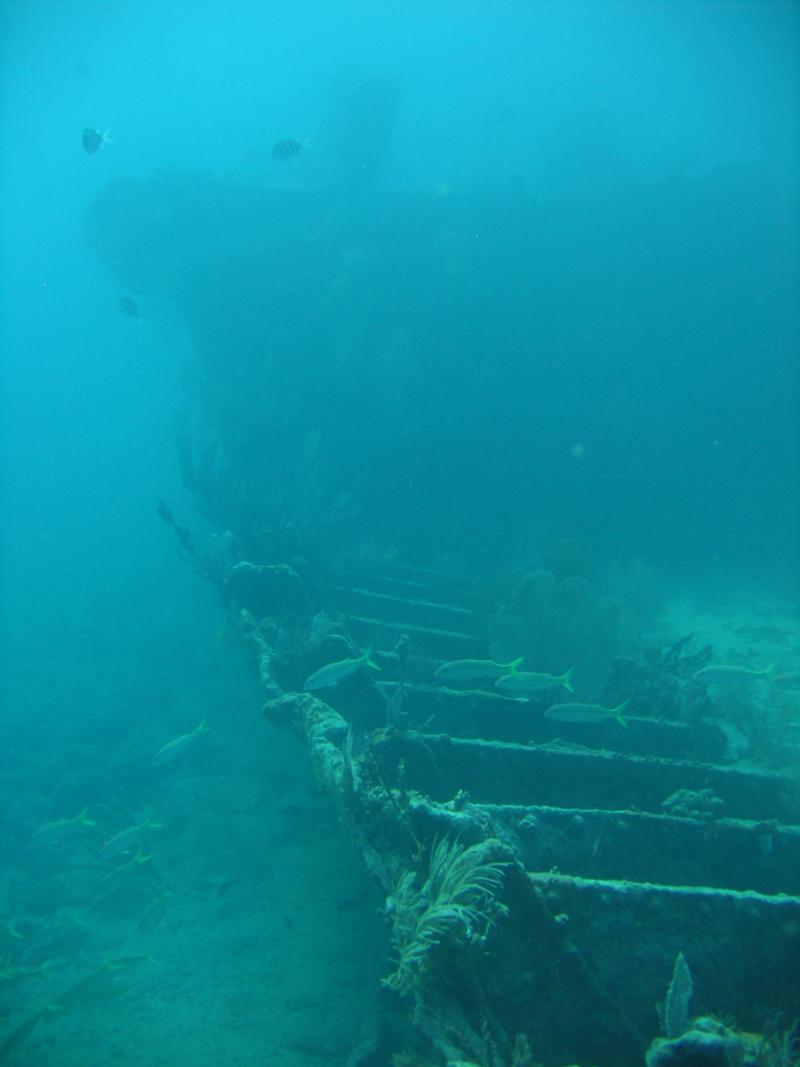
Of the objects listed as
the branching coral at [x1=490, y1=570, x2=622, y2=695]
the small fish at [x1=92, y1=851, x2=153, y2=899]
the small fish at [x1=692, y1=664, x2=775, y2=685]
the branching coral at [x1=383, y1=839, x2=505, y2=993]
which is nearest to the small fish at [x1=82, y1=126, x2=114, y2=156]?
the branching coral at [x1=490, y1=570, x2=622, y2=695]

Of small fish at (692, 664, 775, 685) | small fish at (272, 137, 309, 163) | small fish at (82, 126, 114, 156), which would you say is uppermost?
small fish at (272, 137, 309, 163)

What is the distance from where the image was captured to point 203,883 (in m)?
7.24

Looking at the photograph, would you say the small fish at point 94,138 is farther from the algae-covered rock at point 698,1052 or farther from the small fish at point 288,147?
the algae-covered rock at point 698,1052

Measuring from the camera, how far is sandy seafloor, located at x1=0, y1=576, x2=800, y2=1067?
509 cm

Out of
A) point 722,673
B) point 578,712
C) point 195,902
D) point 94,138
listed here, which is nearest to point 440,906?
point 578,712

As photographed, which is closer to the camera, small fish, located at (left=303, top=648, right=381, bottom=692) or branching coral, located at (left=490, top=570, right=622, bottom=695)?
small fish, located at (left=303, top=648, right=381, bottom=692)

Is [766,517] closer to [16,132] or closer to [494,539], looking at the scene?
[494,539]

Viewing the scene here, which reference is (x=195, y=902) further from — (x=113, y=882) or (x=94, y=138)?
(x=94, y=138)

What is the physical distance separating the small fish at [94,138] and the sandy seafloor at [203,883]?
10472mm

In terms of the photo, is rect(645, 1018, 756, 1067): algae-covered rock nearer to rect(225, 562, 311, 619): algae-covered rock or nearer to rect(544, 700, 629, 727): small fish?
rect(544, 700, 629, 727): small fish

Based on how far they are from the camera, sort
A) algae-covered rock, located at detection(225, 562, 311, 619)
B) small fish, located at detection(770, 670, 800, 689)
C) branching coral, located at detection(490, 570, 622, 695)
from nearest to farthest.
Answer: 1. small fish, located at detection(770, 670, 800, 689)
2. branching coral, located at detection(490, 570, 622, 695)
3. algae-covered rock, located at detection(225, 562, 311, 619)

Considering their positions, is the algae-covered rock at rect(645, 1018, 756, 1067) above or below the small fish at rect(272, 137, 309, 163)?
below

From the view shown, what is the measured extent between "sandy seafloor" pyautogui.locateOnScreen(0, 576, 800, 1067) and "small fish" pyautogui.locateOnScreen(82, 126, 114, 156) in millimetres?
10472

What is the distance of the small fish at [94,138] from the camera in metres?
10.8
